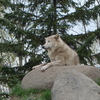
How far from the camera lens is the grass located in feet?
23.3

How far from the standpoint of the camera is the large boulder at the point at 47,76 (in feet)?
25.6

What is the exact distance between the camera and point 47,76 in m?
8.00

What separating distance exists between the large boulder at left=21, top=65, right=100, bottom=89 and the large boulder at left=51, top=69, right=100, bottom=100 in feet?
2.32

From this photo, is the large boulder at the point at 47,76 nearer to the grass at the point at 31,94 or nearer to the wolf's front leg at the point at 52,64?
the wolf's front leg at the point at 52,64

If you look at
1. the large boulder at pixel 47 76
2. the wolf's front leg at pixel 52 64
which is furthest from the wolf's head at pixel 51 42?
the large boulder at pixel 47 76

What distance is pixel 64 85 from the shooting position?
22.6 feet

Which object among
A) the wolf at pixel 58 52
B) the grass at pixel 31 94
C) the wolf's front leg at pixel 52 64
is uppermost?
the wolf at pixel 58 52

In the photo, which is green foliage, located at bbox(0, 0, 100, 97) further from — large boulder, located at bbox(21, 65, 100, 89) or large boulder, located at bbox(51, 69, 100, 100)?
large boulder, located at bbox(51, 69, 100, 100)

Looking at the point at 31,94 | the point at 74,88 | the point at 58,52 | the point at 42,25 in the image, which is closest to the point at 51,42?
the point at 58,52

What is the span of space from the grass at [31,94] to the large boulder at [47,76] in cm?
24

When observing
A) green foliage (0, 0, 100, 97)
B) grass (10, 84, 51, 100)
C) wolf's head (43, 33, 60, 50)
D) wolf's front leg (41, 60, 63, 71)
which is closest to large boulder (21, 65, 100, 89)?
wolf's front leg (41, 60, 63, 71)

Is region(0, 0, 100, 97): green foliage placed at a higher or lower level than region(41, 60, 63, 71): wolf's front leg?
higher

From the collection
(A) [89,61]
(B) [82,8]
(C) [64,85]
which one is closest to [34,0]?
(B) [82,8]

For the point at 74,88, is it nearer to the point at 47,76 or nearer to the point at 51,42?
the point at 47,76
